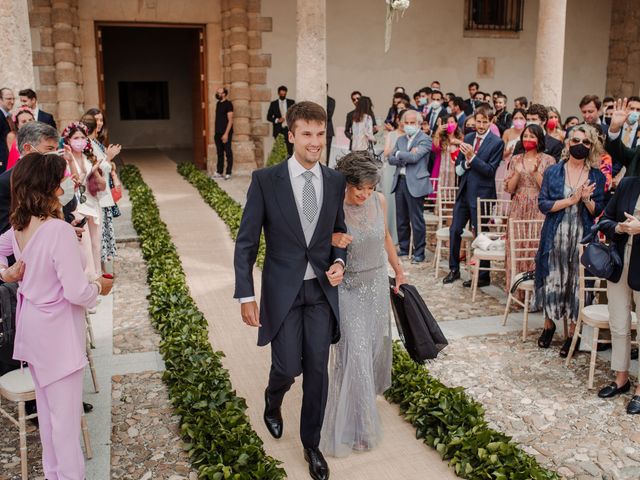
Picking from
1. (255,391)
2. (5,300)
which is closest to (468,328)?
(255,391)

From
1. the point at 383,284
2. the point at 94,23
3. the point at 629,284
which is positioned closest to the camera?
the point at 383,284

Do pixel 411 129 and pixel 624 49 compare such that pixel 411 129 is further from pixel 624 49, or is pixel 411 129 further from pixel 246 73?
pixel 624 49

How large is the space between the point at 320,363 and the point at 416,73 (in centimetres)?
1354

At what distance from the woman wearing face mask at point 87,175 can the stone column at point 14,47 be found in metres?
2.99

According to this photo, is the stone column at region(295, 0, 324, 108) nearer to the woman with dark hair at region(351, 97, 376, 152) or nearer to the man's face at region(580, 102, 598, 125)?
the woman with dark hair at region(351, 97, 376, 152)

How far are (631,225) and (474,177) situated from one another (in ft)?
9.49

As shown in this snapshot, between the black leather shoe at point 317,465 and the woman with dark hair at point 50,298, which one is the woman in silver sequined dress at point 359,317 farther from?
the woman with dark hair at point 50,298

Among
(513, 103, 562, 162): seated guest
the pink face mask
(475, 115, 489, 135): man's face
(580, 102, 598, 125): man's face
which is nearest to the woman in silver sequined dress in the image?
the pink face mask

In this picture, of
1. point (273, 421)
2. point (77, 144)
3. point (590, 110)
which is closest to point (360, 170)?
point (273, 421)

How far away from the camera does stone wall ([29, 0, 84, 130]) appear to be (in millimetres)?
13477

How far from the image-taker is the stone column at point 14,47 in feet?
27.9

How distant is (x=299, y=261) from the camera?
11.7 ft

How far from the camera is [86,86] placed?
14.3 meters

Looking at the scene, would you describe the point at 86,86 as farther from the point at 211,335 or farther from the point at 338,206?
the point at 338,206
